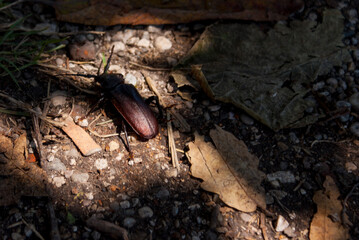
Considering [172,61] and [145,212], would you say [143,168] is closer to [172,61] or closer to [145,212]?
[145,212]

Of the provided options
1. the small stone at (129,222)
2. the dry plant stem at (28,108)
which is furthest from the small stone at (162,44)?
the small stone at (129,222)

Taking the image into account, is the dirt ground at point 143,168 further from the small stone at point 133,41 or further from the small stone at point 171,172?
the small stone at point 133,41

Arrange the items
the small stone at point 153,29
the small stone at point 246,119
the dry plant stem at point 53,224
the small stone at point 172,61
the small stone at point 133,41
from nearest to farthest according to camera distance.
→ 1. the dry plant stem at point 53,224
2. the small stone at point 246,119
3. the small stone at point 172,61
4. the small stone at point 133,41
5. the small stone at point 153,29

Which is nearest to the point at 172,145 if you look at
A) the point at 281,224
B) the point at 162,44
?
the point at 281,224

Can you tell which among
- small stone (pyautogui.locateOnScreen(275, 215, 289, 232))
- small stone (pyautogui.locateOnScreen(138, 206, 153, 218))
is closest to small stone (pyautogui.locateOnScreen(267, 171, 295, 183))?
small stone (pyautogui.locateOnScreen(275, 215, 289, 232))

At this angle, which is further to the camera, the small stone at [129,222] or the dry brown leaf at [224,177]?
the dry brown leaf at [224,177]

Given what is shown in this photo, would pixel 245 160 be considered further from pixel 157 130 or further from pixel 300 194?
pixel 157 130

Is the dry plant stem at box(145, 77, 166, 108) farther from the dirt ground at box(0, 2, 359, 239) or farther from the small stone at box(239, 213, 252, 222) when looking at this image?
the small stone at box(239, 213, 252, 222)

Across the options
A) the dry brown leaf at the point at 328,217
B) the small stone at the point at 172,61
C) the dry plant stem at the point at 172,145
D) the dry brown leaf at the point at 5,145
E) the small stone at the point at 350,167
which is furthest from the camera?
the small stone at the point at 172,61
